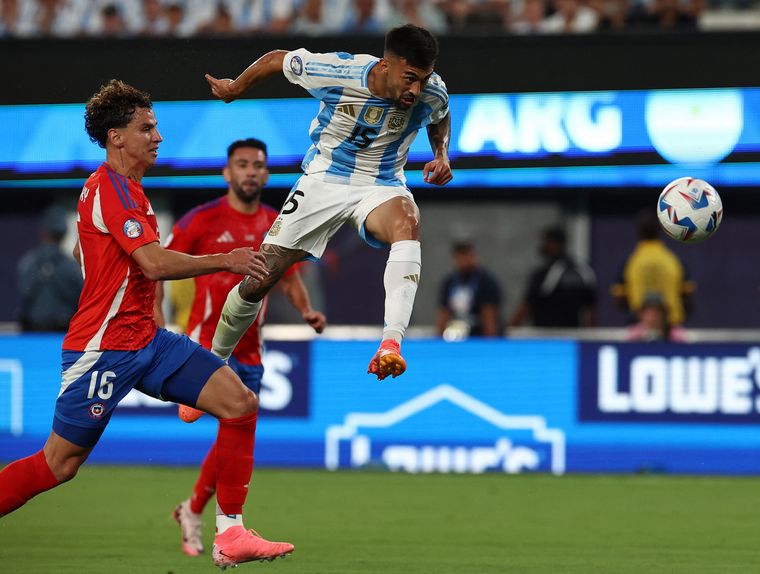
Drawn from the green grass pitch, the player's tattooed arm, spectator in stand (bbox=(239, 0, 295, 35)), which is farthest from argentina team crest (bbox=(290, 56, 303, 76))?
spectator in stand (bbox=(239, 0, 295, 35))

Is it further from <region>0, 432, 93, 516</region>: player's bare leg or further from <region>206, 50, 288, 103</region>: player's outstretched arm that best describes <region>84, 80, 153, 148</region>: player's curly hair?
<region>0, 432, 93, 516</region>: player's bare leg

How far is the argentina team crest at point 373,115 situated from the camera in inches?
265

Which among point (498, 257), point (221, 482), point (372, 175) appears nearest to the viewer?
point (221, 482)

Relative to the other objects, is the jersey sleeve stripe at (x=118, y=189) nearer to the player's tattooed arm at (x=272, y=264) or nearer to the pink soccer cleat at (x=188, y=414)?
the player's tattooed arm at (x=272, y=264)

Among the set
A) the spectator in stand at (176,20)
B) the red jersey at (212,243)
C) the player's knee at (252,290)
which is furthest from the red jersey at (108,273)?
the spectator in stand at (176,20)

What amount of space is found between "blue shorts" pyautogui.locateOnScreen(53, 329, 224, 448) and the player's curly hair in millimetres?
956

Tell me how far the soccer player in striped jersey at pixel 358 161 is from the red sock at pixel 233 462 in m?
0.91

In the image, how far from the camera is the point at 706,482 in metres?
10.7

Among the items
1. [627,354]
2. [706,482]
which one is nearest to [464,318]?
[627,354]

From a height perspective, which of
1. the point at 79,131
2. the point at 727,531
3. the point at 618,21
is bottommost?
the point at 727,531

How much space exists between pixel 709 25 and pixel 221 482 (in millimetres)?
9670

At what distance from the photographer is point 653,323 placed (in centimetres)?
1149

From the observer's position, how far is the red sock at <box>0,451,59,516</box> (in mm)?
5812

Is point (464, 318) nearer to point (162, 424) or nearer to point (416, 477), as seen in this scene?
point (416, 477)
